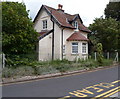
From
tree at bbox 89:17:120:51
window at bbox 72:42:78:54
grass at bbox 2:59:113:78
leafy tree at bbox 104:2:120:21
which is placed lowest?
grass at bbox 2:59:113:78

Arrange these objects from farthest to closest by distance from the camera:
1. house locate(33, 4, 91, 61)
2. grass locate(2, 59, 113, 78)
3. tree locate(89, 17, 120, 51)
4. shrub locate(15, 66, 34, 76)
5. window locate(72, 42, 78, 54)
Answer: tree locate(89, 17, 120, 51), window locate(72, 42, 78, 54), house locate(33, 4, 91, 61), shrub locate(15, 66, 34, 76), grass locate(2, 59, 113, 78)

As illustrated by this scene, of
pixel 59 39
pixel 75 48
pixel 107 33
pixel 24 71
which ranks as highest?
pixel 107 33

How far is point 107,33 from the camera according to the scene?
76.9 ft

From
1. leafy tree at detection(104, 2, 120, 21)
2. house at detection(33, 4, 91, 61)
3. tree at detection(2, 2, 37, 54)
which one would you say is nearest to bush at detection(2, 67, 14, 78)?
tree at detection(2, 2, 37, 54)

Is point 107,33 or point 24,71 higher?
point 107,33

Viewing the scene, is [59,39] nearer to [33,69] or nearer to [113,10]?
[33,69]

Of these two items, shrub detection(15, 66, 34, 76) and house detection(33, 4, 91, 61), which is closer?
shrub detection(15, 66, 34, 76)

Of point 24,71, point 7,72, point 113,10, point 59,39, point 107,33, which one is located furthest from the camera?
point 113,10

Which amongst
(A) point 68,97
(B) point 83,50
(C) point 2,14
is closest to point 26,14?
(C) point 2,14

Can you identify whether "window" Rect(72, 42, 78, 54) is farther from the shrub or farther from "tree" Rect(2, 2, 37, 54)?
the shrub

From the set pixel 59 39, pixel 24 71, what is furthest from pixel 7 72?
pixel 59 39

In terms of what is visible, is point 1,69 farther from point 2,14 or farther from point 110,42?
point 110,42

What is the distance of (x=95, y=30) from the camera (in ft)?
83.3

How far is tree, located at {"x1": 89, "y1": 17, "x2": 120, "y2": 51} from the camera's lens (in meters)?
22.8
